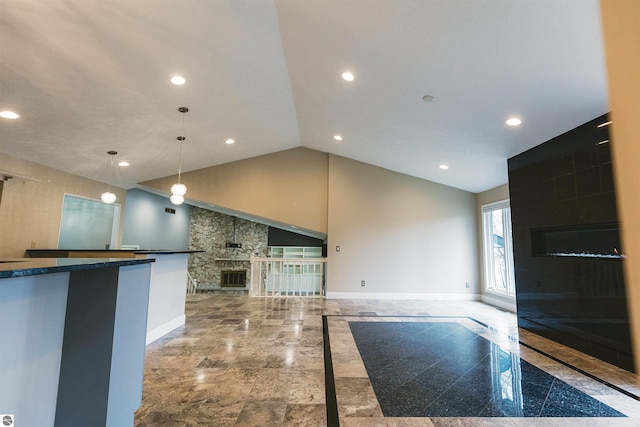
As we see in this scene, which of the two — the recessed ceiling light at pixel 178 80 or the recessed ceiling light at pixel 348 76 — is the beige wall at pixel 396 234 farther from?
the recessed ceiling light at pixel 178 80

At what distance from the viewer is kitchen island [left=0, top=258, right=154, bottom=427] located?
4.23 ft

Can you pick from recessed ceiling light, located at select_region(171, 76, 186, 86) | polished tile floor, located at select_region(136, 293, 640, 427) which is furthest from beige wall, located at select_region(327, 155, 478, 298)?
recessed ceiling light, located at select_region(171, 76, 186, 86)

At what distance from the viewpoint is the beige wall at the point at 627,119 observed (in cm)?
53

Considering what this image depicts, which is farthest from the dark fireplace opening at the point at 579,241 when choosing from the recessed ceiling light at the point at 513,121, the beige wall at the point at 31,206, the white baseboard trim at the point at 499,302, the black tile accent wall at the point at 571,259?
the beige wall at the point at 31,206

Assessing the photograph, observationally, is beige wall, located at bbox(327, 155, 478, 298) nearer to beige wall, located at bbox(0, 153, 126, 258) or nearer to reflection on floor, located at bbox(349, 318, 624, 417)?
reflection on floor, located at bbox(349, 318, 624, 417)

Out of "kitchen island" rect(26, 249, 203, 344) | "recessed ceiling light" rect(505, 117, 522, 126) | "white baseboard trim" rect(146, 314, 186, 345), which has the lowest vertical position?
"white baseboard trim" rect(146, 314, 186, 345)

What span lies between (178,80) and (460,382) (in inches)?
176

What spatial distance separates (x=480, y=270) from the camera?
22.2ft

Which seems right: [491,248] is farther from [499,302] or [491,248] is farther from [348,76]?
[348,76]

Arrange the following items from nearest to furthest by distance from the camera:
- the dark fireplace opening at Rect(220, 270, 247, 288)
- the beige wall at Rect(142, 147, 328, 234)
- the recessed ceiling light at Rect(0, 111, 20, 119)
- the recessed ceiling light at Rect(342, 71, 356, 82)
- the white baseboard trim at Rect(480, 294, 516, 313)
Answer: the recessed ceiling light at Rect(342, 71, 356, 82)
the recessed ceiling light at Rect(0, 111, 20, 119)
the white baseboard trim at Rect(480, 294, 516, 313)
the beige wall at Rect(142, 147, 328, 234)
the dark fireplace opening at Rect(220, 270, 247, 288)

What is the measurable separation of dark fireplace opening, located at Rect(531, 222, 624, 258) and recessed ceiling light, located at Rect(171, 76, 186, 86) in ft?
16.5

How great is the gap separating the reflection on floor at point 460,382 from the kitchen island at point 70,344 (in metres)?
1.78

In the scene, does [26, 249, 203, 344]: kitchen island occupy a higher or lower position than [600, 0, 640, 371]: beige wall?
lower

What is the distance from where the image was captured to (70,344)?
153cm
